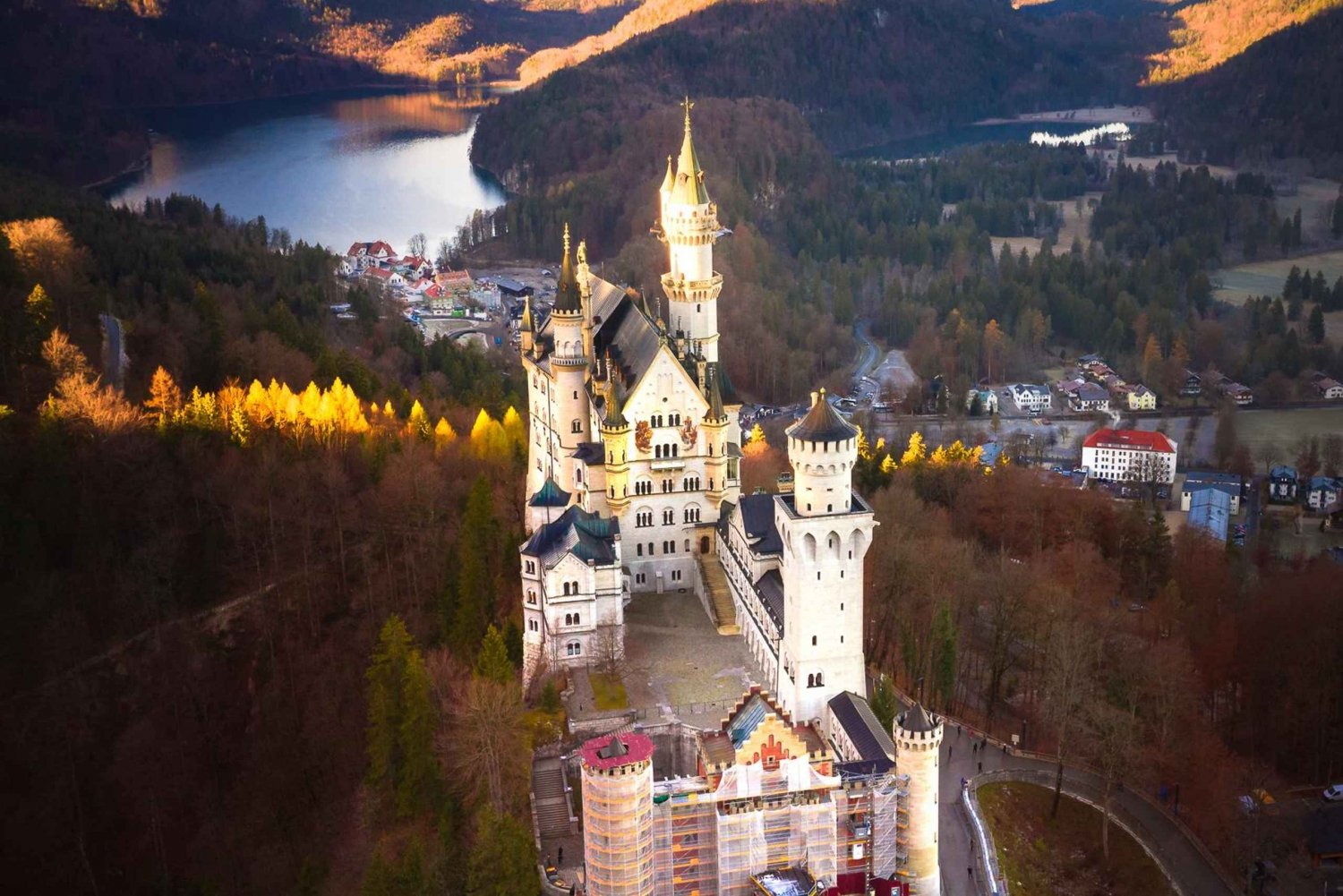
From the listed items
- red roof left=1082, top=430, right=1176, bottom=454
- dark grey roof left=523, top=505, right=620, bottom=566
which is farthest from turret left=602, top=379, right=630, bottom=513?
red roof left=1082, top=430, right=1176, bottom=454

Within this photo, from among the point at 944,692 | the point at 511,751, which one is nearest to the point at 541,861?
the point at 511,751

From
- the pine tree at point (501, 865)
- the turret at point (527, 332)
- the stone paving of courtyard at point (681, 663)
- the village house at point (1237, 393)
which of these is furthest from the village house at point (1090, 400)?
the pine tree at point (501, 865)

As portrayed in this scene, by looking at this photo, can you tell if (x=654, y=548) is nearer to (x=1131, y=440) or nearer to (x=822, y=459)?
(x=822, y=459)

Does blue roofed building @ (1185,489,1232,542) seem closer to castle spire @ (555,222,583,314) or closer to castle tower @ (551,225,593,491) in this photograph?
castle tower @ (551,225,593,491)

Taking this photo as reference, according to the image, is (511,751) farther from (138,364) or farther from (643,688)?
(138,364)

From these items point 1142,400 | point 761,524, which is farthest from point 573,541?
point 1142,400

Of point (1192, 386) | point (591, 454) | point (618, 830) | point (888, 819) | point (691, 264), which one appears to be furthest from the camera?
point (1192, 386)
